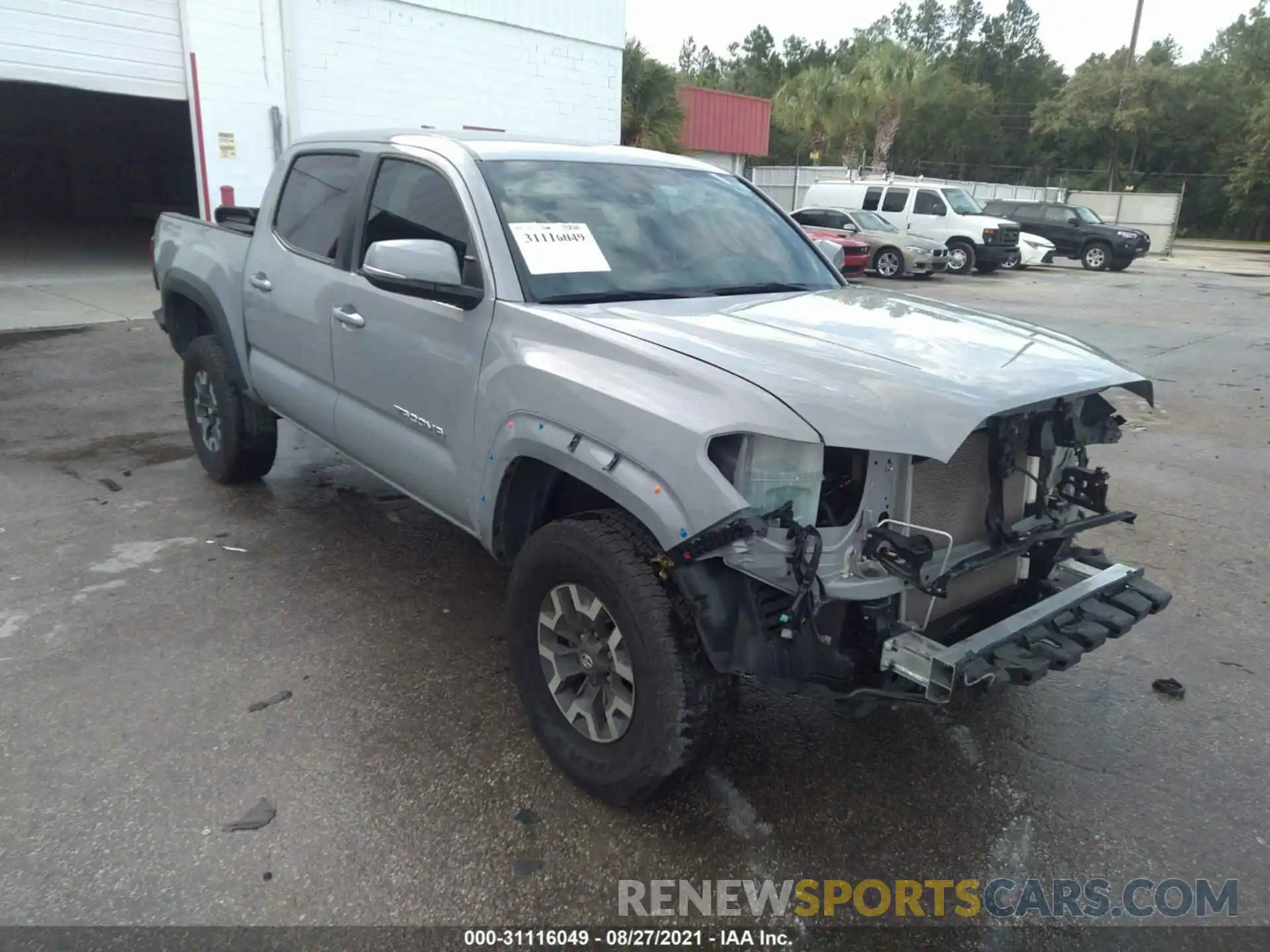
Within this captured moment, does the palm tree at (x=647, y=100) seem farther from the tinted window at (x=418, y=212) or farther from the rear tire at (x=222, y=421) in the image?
the tinted window at (x=418, y=212)

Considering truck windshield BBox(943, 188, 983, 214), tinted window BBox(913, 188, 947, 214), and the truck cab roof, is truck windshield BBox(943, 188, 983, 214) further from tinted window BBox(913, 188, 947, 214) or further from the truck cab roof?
the truck cab roof

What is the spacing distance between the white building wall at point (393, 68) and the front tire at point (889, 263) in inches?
246

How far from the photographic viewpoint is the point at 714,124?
30.6 m

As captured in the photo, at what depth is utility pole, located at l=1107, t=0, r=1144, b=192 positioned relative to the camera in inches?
1818

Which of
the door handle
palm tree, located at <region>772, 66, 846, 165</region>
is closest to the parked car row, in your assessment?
the door handle

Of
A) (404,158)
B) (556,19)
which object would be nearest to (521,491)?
(404,158)

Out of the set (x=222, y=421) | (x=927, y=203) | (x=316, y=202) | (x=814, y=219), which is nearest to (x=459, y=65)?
(x=814, y=219)

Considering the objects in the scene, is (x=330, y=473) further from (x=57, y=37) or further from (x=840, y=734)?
(x=57, y=37)

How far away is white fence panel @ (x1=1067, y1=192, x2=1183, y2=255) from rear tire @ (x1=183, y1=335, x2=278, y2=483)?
3329cm

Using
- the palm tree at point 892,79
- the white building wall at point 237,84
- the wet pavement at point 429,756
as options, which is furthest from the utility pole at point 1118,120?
the wet pavement at point 429,756

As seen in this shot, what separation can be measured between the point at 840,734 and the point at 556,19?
16098 mm

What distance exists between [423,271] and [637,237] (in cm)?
88

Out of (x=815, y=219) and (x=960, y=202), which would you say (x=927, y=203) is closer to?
(x=960, y=202)

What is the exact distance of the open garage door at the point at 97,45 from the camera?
1145 centimetres
